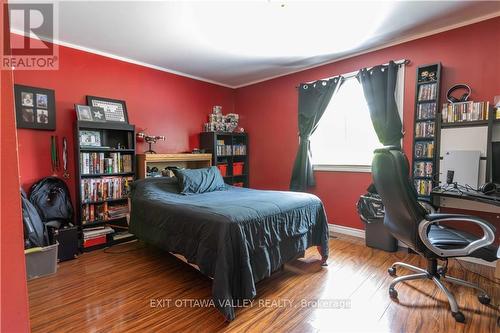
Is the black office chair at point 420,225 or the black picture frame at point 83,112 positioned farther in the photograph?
the black picture frame at point 83,112

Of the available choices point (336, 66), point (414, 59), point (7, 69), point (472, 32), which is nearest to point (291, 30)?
point (336, 66)

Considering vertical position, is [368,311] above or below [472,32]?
below

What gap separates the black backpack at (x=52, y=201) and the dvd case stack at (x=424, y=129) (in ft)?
13.1

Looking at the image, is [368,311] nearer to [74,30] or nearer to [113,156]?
[113,156]

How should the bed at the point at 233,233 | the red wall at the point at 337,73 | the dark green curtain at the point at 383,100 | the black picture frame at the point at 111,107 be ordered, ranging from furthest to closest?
1. the black picture frame at the point at 111,107
2. the dark green curtain at the point at 383,100
3. the red wall at the point at 337,73
4. the bed at the point at 233,233

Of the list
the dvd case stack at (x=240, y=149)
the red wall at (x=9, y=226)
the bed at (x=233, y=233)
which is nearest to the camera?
the red wall at (x=9, y=226)

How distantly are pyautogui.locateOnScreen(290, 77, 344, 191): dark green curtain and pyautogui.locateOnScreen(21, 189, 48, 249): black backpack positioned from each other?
9.87ft

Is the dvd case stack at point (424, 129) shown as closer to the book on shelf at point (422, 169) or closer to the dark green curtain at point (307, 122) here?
the book on shelf at point (422, 169)

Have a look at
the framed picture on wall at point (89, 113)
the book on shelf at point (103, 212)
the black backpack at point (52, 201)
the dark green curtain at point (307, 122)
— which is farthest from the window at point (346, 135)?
the black backpack at point (52, 201)

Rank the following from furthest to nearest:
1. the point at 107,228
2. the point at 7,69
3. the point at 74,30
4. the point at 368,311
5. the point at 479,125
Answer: the point at 107,228 → the point at 74,30 → the point at 479,125 → the point at 368,311 → the point at 7,69

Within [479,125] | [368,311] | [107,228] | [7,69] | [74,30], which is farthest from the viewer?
[107,228]

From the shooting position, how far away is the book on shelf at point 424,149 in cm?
275

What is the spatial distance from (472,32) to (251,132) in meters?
3.16

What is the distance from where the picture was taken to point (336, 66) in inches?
140
